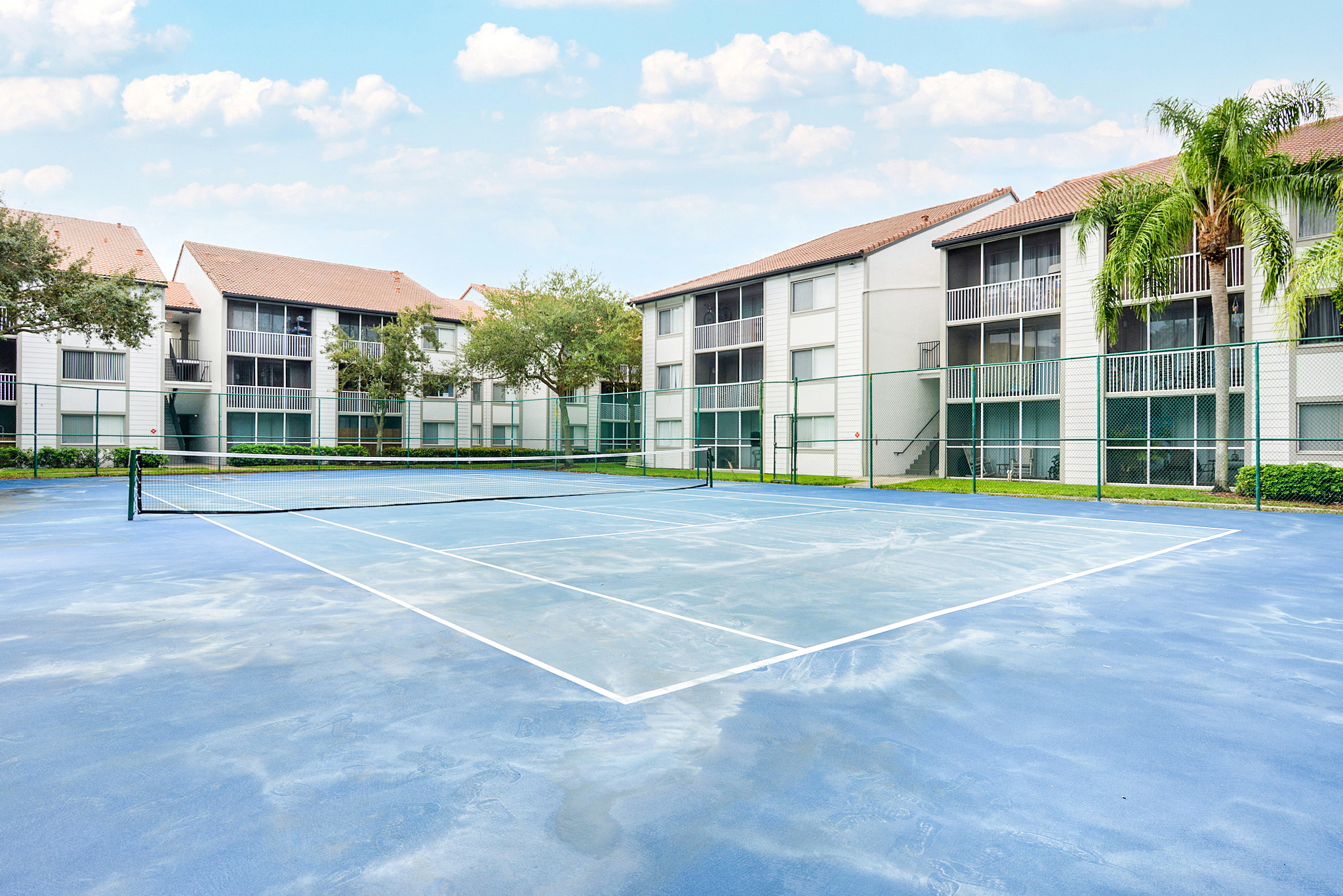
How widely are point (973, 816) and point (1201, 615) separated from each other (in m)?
4.75

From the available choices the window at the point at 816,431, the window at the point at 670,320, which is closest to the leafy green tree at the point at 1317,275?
the window at the point at 816,431

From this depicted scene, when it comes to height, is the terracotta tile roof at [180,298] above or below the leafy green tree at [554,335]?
above

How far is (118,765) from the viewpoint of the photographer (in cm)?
341

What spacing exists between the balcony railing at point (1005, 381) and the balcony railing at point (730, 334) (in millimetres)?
8806

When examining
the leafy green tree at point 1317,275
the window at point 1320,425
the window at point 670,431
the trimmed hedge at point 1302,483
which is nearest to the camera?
the leafy green tree at point 1317,275

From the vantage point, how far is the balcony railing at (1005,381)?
2466cm

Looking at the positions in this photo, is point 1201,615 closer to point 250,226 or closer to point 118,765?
point 118,765

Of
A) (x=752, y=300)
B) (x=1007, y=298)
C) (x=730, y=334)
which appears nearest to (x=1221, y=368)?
(x=1007, y=298)

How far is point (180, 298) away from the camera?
39688 mm

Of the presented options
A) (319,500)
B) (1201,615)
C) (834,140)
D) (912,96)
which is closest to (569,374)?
(319,500)

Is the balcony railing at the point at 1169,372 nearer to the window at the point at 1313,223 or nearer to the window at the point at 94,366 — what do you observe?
the window at the point at 1313,223

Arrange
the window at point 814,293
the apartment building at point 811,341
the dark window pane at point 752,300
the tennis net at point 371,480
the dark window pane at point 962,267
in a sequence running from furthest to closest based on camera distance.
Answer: the dark window pane at point 752,300
the window at point 814,293
the apartment building at point 811,341
the dark window pane at point 962,267
the tennis net at point 371,480

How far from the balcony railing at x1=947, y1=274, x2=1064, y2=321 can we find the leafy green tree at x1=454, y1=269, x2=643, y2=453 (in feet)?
51.8

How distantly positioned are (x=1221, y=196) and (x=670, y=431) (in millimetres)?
23351
